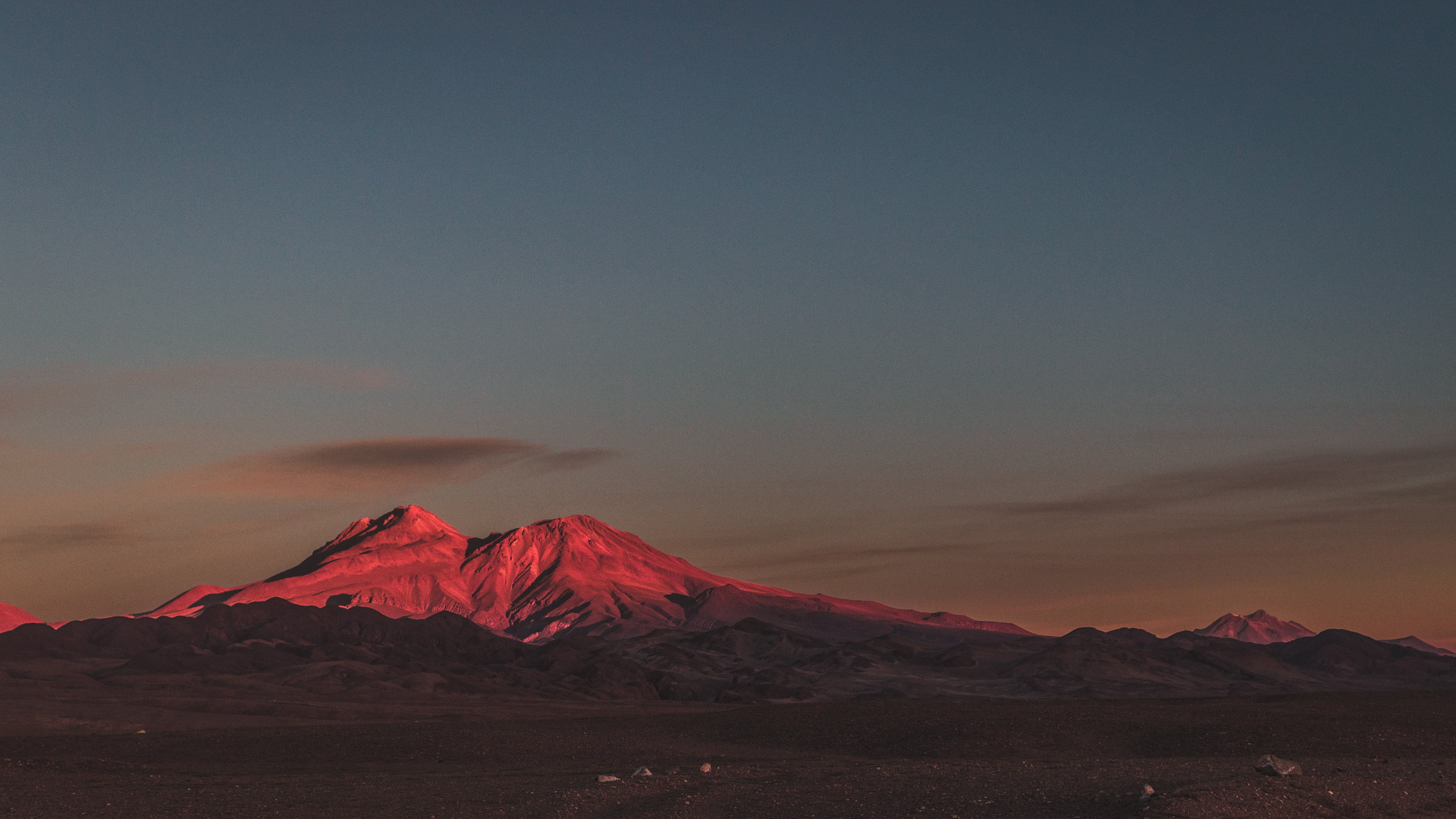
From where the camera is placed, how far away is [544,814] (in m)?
28.5

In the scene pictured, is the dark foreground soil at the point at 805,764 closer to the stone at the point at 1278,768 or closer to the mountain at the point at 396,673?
the stone at the point at 1278,768

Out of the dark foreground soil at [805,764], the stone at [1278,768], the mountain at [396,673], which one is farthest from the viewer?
the mountain at [396,673]

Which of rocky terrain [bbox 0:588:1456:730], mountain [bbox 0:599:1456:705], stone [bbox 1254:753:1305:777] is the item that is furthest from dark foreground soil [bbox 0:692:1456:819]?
mountain [bbox 0:599:1456:705]

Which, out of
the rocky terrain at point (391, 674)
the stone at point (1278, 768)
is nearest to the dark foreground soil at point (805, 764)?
the stone at point (1278, 768)

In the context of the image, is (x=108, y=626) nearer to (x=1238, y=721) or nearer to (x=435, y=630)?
(x=435, y=630)

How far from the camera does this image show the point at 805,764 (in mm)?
44062

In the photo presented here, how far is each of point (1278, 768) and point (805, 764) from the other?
18153 millimetres

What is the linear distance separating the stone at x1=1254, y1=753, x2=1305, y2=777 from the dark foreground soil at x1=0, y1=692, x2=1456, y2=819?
1.30 feet

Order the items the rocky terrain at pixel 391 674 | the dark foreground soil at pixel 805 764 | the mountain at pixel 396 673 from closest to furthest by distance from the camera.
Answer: the dark foreground soil at pixel 805 764, the rocky terrain at pixel 391 674, the mountain at pixel 396 673

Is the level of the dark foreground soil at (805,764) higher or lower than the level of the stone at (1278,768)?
lower

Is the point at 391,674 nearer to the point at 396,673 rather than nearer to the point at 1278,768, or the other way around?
the point at 396,673

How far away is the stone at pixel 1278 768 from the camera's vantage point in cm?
2895

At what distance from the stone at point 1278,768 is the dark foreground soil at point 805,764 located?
0.40 meters

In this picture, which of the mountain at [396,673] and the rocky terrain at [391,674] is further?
the mountain at [396,673]
